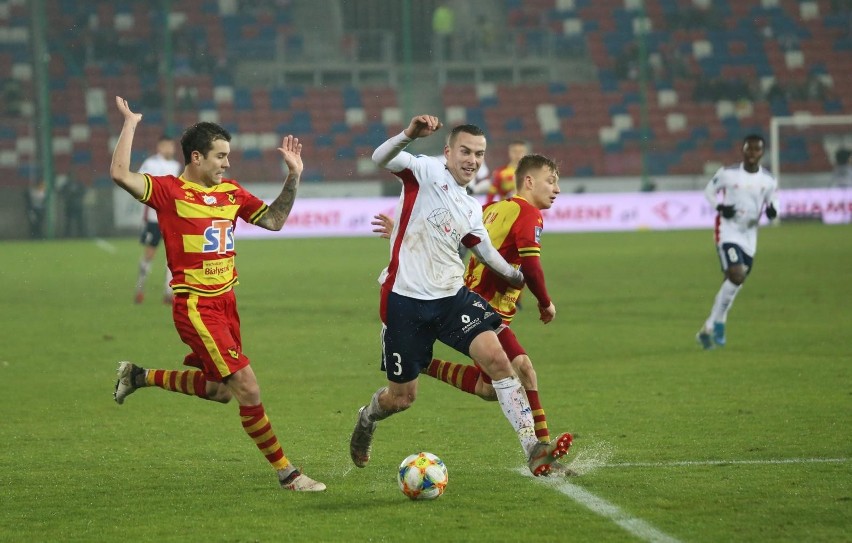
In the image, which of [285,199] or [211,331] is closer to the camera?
[211,331]

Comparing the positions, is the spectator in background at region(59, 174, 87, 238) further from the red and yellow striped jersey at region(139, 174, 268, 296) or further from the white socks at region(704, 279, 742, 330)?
the red and yellow striped jersey at region(139, 174, 268, 296)

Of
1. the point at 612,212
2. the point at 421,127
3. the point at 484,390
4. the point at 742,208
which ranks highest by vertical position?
the point at 421,127

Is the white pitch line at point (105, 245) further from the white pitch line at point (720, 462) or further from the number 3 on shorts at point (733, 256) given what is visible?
the white pitch line at point (720, 462)

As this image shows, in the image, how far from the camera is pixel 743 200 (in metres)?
12.8

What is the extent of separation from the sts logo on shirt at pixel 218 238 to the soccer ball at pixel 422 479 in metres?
1.46

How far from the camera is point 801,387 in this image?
9.52 m

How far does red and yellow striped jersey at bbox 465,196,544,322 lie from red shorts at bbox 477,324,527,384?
16cm

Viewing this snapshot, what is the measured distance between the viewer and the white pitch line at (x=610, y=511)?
529cm

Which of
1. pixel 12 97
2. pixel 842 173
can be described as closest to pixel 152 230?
pixel 12 97

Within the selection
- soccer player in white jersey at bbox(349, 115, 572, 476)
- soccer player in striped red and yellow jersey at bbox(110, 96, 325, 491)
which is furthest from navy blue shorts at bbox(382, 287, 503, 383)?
Result: soccer player in striped red and yellow jersey at bbox(110, 96, 325, 491)

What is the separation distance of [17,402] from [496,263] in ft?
14.8

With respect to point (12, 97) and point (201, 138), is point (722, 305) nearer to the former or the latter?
Result: point (201, 138)

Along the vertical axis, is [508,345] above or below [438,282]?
below

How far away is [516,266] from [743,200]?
601 cm
